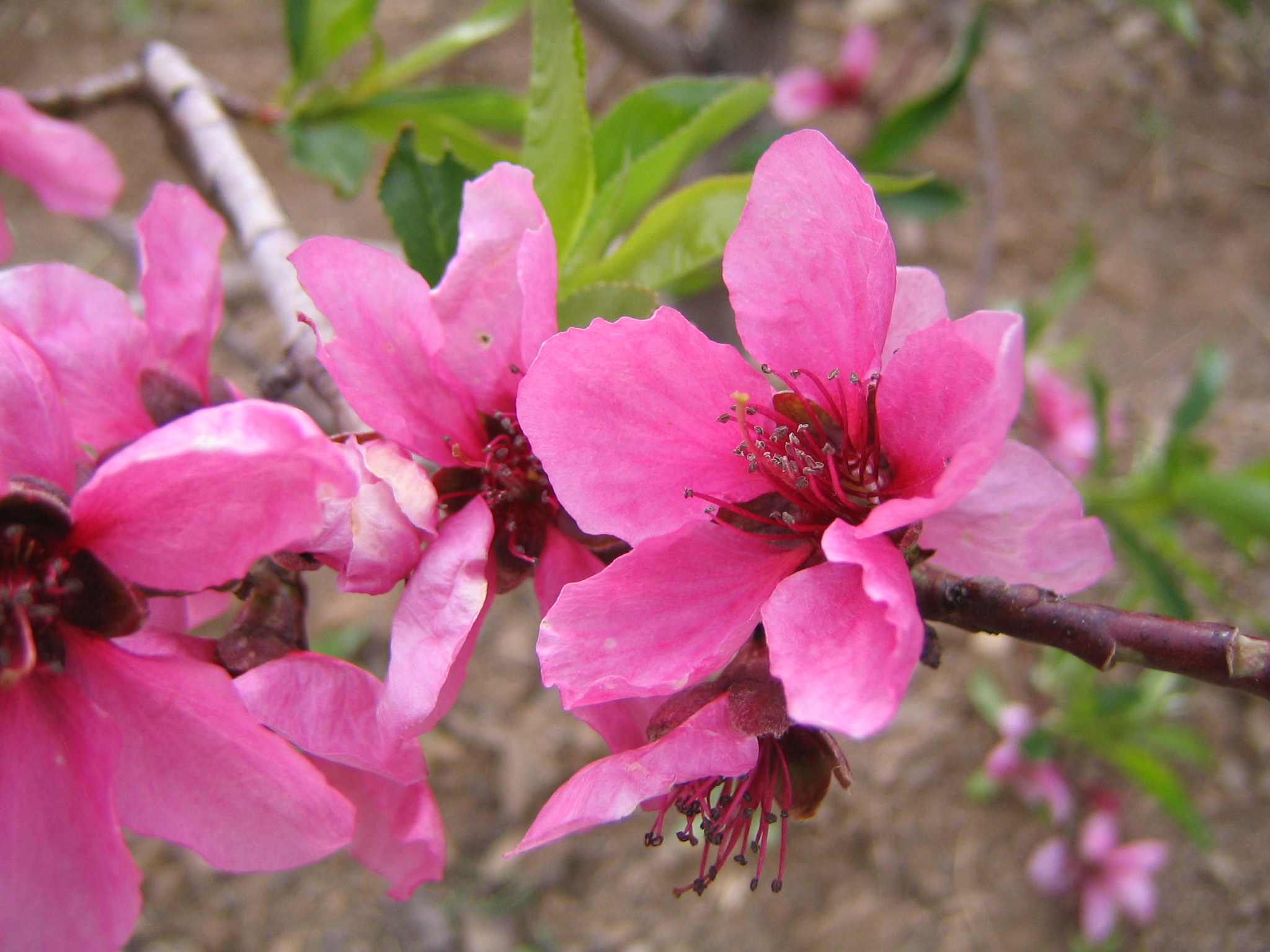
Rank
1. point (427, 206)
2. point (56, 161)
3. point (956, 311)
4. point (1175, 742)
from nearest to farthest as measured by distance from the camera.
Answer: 1. point (427, 206)
2. point (56, 161)
3. point (1175, 742)
4. point (956, 311)

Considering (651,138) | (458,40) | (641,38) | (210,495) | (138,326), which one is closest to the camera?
(210,495)

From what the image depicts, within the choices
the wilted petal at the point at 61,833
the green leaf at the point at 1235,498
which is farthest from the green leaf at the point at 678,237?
the green leaf at the point at 1235,498

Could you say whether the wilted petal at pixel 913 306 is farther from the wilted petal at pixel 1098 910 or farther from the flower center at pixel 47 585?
the wilted petal at pixel 1098 910

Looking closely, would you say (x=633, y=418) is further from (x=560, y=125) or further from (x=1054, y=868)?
(x=1054, y=868)

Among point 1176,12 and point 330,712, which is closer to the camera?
point 330,712

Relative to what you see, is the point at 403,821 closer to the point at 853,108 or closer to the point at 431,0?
the point at 853,108

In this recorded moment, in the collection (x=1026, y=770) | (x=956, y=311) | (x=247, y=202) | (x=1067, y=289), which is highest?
(x=247, y=202)

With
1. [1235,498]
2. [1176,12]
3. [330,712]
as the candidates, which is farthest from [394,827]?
[1176,12]

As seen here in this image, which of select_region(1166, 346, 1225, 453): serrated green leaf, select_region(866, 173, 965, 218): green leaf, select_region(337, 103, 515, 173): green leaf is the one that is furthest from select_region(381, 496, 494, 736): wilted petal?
select_region(1166, 346, 1225, 453): serrated green leaf

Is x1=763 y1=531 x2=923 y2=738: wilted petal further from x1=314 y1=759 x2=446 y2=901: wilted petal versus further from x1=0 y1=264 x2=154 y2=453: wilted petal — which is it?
x1=0 y1=264 x2=154 y2=453: wilted petal
